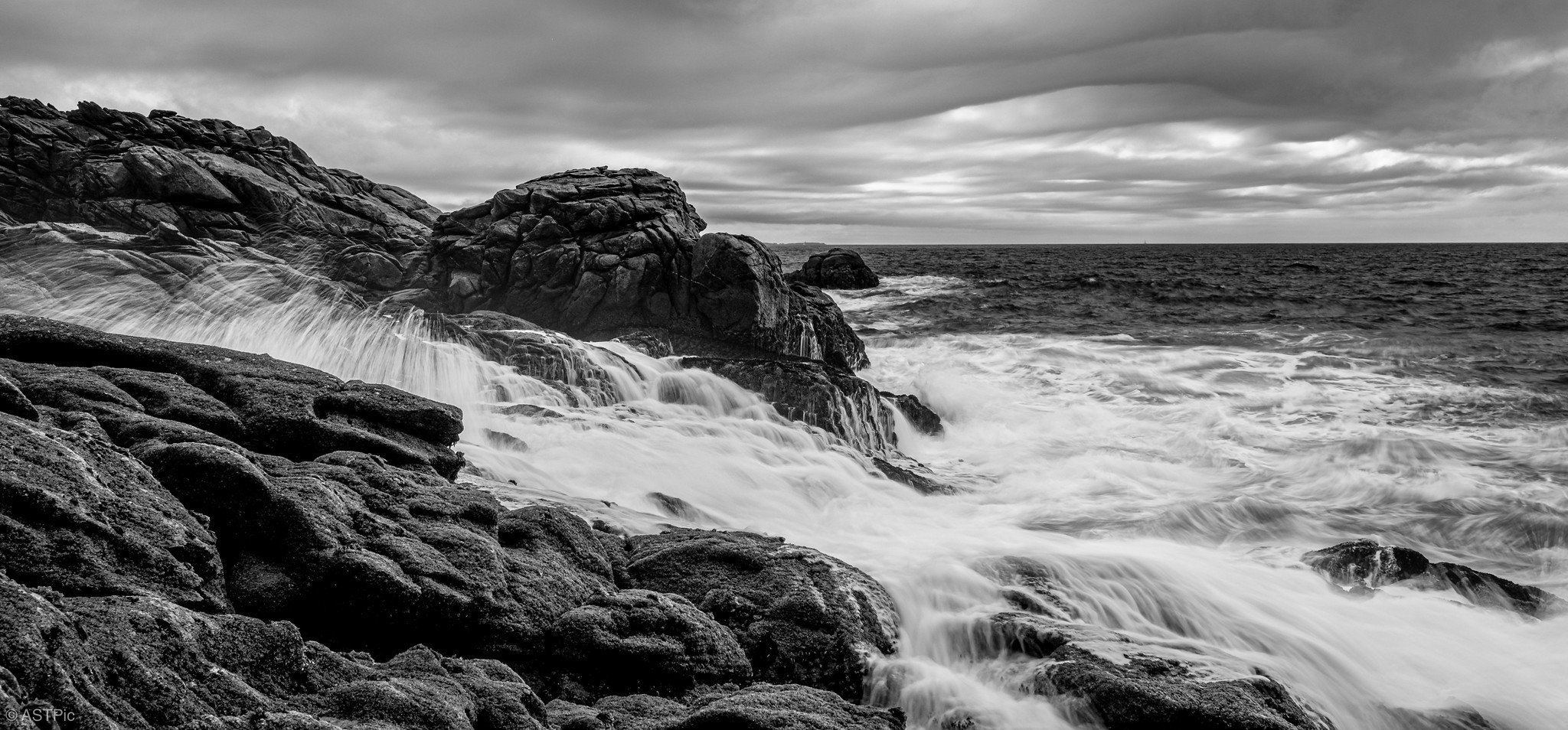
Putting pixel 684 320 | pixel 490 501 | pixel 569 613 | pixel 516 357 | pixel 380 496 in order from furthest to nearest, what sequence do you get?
pixel 684 320 → pixel 516 357 → pixel 490 501 → pixel 380 496 → pixel 569 613

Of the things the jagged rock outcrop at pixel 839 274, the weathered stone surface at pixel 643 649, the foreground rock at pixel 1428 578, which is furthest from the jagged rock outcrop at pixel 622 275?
the jagged rock outcrop at pixel 839 274

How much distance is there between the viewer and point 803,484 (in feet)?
41.0

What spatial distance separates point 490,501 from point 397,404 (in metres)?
2.22

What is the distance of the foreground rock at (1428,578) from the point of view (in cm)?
961

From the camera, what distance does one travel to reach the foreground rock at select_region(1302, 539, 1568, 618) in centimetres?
961

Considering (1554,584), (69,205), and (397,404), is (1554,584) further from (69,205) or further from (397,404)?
(69,205)

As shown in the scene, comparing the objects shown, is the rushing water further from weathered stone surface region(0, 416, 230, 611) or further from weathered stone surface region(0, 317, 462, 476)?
weathered stone surface region(0, 416, 230, 611)

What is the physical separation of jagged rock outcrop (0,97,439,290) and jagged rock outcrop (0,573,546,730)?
2226cm

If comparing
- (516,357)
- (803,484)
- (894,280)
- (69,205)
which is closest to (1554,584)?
(803,484)

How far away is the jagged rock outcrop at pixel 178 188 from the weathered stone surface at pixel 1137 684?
2251cm

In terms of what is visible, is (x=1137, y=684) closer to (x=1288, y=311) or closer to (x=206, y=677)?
(x=206, y=677)

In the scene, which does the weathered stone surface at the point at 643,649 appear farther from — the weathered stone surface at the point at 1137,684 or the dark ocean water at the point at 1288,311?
the dark ocean water at the point at 1288,311

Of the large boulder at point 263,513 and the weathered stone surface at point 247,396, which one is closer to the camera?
the large boulder at point 263,513

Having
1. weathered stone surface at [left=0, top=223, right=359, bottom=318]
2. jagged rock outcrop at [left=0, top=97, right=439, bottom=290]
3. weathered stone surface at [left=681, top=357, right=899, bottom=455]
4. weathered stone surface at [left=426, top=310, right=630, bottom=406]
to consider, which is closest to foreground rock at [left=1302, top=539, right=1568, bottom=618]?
weathered stone surface at [left=681, top=357, right=899, bottom=455]
